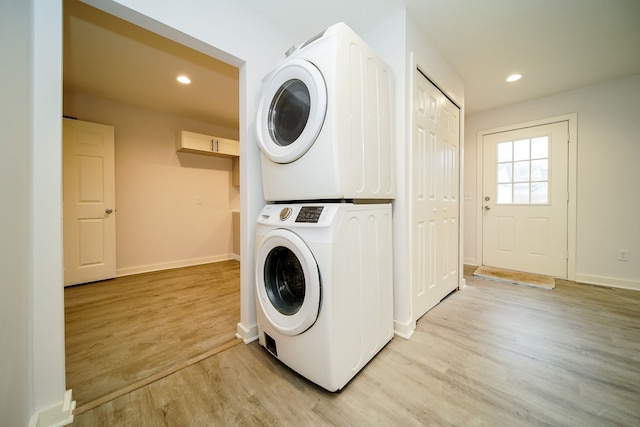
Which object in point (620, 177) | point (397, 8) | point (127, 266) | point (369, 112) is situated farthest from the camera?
point (127, 266)

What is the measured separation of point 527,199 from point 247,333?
3764 mm

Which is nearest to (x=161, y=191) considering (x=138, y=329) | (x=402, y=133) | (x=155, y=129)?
(x=155, y=129)

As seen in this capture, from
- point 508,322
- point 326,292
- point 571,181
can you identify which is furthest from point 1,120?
point 571,181

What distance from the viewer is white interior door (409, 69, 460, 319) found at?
1696 millimetres

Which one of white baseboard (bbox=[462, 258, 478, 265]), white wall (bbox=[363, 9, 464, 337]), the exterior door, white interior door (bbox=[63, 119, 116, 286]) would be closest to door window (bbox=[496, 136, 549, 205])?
the exterior door

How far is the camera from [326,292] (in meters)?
1.00

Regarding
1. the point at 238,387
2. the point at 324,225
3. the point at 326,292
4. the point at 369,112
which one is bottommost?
the point at 238,387

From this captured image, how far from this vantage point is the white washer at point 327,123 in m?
1.05

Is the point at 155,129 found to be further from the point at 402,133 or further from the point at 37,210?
the point at 402,133

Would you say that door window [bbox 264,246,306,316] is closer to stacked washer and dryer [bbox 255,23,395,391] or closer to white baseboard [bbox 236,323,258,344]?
stacked washer and dryer [bbox 255,23,395,391]

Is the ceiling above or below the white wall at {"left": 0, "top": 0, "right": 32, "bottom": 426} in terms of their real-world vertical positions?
above

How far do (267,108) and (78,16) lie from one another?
164 cm

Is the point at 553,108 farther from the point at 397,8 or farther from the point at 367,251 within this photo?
the point at 367,251

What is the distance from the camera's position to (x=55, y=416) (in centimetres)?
91
